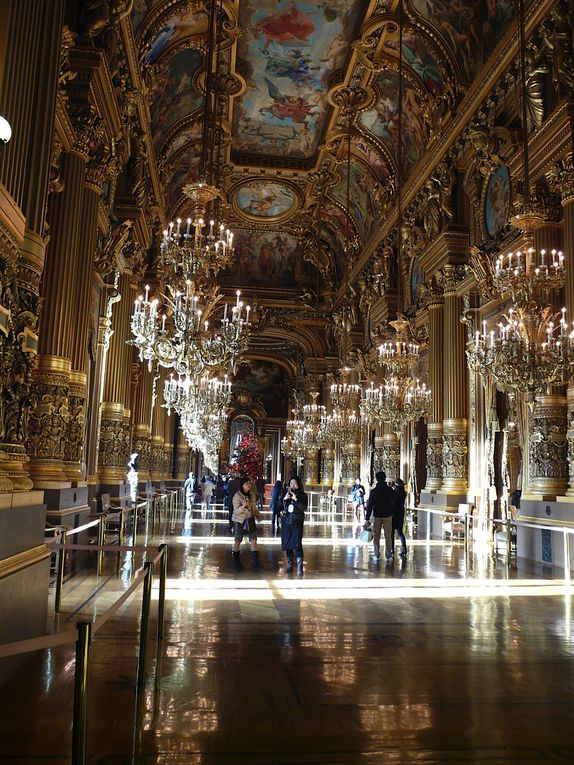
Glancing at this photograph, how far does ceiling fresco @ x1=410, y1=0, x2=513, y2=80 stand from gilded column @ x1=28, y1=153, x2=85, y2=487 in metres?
9.36

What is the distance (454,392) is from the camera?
15625mm

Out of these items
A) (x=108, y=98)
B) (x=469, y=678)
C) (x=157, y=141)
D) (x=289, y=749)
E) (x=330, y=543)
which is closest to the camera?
(x=289, y=749)

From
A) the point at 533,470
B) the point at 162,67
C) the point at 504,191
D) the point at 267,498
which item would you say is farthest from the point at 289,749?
the point at 267,498

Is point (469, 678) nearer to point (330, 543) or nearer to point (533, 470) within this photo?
point (533, 470)

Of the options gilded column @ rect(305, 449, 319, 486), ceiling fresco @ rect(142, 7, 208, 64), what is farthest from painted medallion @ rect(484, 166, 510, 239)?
gilded column @ rect(305, 449, 319, 486)

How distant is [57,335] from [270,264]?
23.1 meters

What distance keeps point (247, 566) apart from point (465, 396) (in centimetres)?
796

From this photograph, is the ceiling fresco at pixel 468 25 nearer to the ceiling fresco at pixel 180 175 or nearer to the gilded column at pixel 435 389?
the gilded column at pixel 435 389

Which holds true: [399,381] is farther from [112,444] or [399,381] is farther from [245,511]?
[112,444]

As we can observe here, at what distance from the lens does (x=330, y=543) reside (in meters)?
13.5

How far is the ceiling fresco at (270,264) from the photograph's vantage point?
101 ft

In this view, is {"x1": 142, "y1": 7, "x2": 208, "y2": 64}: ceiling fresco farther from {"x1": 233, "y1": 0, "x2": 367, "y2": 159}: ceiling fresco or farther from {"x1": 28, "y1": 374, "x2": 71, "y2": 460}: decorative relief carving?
{"x1": 28, "y1": 374, "x2": 71, "y2": 460}: decorative relief carving

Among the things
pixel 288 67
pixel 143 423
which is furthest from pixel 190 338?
pixel 288 67

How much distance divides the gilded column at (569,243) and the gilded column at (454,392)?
4561mm
